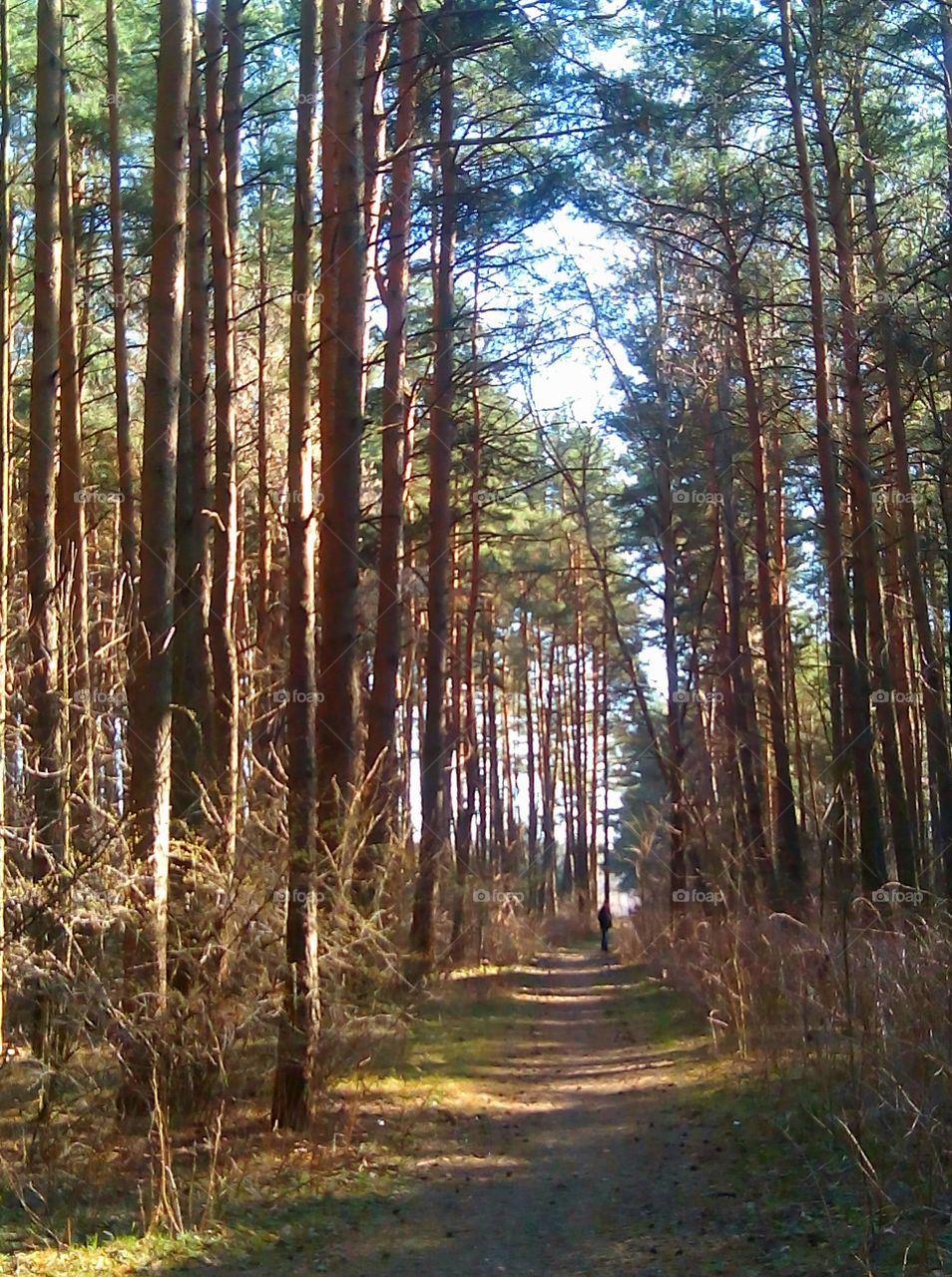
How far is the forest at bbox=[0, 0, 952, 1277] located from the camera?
8008mm

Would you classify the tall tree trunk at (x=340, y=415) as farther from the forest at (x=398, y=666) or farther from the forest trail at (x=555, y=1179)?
the forest trail at (x=555, y=1179)

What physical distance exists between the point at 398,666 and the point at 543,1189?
8.47 metres

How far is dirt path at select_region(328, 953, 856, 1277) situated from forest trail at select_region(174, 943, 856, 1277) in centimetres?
2

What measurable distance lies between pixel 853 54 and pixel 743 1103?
1179 centimetres

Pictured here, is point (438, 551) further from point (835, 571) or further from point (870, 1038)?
point (870, 1038)

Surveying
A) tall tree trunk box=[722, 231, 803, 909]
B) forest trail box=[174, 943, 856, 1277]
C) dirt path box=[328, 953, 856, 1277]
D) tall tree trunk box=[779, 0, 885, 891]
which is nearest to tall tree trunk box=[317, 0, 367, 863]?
forest trail box=[174, 943, 856, 1277]

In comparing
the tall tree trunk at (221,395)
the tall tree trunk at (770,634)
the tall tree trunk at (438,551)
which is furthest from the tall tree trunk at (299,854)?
the tall tree trunk at (770,634)

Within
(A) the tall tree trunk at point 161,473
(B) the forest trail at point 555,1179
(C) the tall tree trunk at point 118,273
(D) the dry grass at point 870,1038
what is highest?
(C) the tall tree trunk at point 118,273

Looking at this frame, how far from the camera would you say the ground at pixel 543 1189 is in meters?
6.86

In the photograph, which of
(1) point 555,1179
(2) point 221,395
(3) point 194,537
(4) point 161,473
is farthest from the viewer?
(2) point 221,395

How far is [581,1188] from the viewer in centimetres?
872

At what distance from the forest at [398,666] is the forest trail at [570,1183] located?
5 cm

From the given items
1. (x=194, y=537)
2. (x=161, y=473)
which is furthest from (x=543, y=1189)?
(x=194, y=537)

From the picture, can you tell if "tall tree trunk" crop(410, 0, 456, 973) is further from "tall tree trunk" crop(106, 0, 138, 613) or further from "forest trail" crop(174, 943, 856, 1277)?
"tall tree trunk" crop(106, 0, 138, 613)
